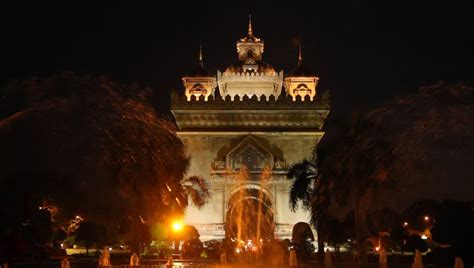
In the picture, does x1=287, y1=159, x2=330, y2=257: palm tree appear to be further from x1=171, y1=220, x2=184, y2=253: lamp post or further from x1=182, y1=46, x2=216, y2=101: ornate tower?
x1=182, y1=46, x2=216, y2=101: ornate tower

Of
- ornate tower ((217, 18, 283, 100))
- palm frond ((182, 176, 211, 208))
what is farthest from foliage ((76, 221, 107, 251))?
ornate tower ((217, 18, 283, 100))

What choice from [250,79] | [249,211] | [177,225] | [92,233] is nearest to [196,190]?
[177,225]

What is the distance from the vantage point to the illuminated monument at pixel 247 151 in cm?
6153

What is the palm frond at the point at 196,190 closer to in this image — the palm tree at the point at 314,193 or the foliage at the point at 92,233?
the foliage at the point at 92,233

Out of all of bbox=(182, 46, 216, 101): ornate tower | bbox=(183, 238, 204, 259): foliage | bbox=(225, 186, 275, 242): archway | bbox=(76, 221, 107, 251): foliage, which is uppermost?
bbox=(182, 46, 216, 101): ornate tower

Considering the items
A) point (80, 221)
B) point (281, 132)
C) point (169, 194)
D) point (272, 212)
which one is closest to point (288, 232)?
point (272, 212)

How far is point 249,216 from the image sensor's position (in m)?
64.7

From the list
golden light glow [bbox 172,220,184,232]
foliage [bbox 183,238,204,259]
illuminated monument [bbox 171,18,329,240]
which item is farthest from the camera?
illuminated monument [bbox 171,18,329,240]

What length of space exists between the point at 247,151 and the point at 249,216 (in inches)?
227

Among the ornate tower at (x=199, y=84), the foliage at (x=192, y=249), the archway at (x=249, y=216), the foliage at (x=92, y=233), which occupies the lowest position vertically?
the foliage at (x=192, y=249)

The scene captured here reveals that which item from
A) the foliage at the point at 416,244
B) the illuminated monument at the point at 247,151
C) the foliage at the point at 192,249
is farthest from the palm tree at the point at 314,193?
the illuminated monument at the point at 247,151

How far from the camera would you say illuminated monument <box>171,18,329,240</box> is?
61.5 m

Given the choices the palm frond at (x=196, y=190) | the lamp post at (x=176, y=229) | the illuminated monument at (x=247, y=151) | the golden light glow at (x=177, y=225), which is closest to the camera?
the golden light glow at (x=177, y=225)

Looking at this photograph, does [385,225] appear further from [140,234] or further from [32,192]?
[32,192]
